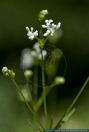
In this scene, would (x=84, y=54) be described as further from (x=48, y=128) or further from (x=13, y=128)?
(x=48, y=128)

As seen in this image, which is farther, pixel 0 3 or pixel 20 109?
pixel 0 3

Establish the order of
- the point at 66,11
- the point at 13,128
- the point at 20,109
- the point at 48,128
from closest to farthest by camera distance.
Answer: the point at 48,128 → the point at 13,128 → the point at 20,109 → the point at 66,11

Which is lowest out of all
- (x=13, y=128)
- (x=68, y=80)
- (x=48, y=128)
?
(x=68, y=80)

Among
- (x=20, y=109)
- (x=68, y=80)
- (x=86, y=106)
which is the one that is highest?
(x=20, y=109)

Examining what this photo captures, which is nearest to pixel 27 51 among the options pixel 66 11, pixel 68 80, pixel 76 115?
pixel 76 115

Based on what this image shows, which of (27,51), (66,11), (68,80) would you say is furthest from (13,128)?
(66,11)

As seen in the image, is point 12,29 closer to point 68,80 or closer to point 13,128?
point 68,80

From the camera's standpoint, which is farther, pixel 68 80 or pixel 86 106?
pixel 68 80

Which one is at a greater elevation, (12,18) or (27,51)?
(27,51)

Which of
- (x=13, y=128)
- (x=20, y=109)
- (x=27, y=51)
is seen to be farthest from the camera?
(x=20, y=109)
